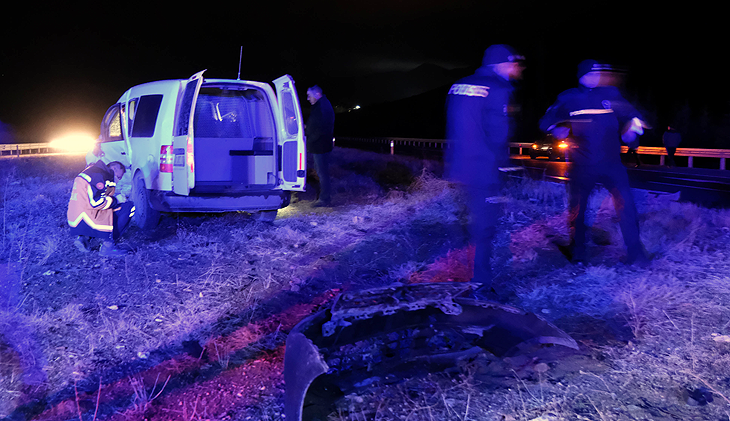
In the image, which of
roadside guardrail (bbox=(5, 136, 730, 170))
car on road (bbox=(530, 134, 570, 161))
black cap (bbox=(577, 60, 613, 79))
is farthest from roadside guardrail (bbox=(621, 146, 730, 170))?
black cap (bbox=(577, 60, 613, 79))

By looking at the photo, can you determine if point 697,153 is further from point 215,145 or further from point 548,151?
point 215,145

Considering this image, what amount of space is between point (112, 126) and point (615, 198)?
6229 millimetres

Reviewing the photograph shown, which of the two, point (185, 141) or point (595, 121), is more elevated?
point (595, 121)

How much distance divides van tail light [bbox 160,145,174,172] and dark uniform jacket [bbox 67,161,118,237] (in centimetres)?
55

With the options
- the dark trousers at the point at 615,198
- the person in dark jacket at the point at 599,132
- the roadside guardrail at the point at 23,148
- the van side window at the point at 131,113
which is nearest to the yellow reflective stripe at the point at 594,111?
the person in dark jacket at the point at 599,132

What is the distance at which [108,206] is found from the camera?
531 centimetres

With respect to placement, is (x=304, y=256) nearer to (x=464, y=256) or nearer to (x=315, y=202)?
(x=464, y=256)

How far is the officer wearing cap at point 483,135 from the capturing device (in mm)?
3756

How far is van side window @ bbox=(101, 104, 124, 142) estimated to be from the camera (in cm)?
676

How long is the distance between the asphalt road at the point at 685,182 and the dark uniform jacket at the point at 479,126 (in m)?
6.66

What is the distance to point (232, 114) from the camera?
21.2 ft

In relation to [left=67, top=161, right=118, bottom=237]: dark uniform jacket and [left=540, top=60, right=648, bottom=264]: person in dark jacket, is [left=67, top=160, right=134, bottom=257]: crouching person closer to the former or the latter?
[left=67, top=161, right=118, bottom=237]: dark uniform jacket

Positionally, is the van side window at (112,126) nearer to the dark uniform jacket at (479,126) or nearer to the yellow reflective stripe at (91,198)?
the yellow reflective stripe at (91,198)

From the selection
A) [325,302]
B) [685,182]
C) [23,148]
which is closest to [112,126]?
[325,302]
